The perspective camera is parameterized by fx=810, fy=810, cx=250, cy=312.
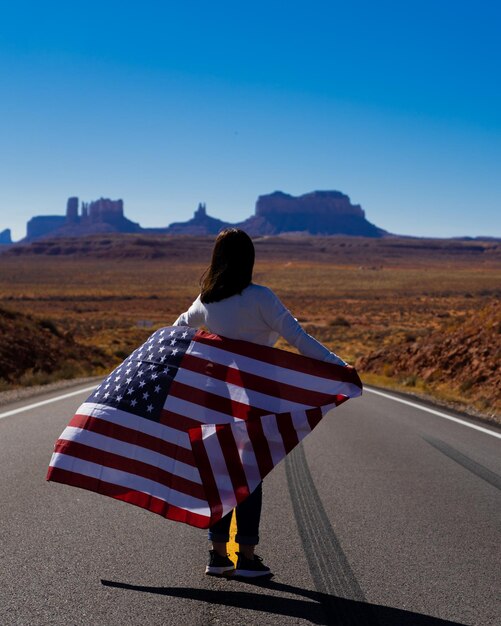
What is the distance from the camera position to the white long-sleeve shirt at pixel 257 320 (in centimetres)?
435

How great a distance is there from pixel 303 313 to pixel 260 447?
59157 millimetres

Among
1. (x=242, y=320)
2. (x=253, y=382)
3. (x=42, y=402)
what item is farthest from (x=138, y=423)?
(x=42, y=402)

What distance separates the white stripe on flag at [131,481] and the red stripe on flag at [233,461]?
0.63 feet

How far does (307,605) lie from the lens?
13.5ft

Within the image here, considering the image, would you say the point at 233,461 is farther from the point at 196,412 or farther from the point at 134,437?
the point at 134,437

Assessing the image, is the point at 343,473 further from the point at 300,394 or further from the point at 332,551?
the point at 300,394

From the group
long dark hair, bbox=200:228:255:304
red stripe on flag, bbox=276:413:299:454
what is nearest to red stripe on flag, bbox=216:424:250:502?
red stripe on flag, bbox=276:413:299:454

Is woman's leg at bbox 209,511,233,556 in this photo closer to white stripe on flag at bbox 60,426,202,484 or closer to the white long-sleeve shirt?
white stripe on flag at bbox 60,426,202,484

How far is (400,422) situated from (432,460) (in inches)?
121

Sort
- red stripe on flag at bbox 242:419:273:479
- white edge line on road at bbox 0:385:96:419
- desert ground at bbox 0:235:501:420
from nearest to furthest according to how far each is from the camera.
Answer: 1. red stripe on flag at bbox 242:419:273:479
2. white edge line on road at bbox 0:385:96:419
3. desert ground at bbox 0:235:501:420

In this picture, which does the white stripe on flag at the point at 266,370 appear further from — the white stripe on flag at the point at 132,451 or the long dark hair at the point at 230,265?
the white stripe on flag at the point at 132,451

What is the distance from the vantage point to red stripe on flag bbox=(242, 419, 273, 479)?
4324 mm

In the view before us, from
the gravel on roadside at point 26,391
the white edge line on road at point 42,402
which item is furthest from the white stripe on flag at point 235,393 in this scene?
the gravel on roadside at point 26,391

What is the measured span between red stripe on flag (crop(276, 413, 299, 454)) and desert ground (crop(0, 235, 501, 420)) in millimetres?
8998
